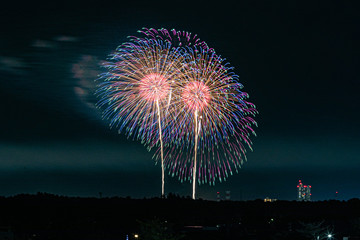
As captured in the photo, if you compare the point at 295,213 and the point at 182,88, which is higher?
the point at 182,88

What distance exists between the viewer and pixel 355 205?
474 ft

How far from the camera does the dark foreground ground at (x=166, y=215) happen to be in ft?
326

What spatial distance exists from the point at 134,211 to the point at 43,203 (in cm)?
2148

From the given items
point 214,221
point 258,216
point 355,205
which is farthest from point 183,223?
point 355,205

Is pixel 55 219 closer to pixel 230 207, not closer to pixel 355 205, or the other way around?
pixel 230 207

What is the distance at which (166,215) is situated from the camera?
12112 cm

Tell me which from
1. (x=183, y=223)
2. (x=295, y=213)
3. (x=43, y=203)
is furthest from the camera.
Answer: (x=295, y=213)

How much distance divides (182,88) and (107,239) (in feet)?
103

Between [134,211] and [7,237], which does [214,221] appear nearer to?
[134,211]

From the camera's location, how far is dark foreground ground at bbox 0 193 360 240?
9942cm

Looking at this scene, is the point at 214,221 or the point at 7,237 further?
the point at 214,221

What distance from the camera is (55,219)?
106812mm

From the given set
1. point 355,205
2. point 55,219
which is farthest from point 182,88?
point 355,205

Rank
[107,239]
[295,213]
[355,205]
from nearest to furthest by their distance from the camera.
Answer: [107,239] < [295,213] < [355,205]
